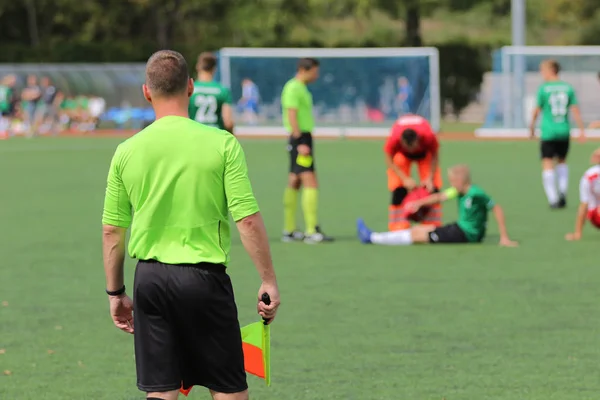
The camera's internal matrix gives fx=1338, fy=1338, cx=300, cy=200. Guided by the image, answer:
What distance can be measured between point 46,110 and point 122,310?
38.9 metres

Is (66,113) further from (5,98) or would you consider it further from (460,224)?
(460,224)

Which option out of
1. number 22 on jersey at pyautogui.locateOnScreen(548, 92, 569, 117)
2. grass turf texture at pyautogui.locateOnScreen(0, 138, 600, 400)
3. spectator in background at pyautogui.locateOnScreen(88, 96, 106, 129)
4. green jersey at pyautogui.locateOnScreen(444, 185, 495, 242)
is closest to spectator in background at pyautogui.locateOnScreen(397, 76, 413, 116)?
spectator in background at pyautogui.locateOnScreen(88, 96, 106, 129)

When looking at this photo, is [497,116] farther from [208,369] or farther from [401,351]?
[208,369]

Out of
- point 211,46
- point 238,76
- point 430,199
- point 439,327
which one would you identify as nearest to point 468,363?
point 439,327

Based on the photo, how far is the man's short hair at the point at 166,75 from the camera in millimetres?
4891

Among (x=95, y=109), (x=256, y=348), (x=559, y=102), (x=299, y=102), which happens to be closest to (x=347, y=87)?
(x=95, y=109)

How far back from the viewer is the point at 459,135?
126ft

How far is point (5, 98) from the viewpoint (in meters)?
40.7

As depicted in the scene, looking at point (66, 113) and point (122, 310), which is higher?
point (122, 310)

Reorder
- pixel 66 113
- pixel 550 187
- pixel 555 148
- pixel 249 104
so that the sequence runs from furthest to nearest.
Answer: pixel 66 113, pixel 249 104, pixel 555 148, pixel 550 187

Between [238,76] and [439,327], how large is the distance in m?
32.4

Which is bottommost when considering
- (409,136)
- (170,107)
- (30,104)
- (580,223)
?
(580,223)

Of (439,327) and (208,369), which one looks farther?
(439,327)

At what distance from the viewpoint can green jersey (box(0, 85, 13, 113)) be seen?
→ 133 ft
